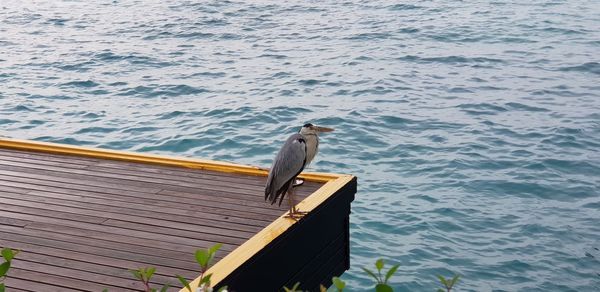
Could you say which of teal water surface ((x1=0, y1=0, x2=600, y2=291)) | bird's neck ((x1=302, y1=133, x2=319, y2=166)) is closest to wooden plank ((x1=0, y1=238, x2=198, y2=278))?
bird's neck ((x1=302, y1=133, x2=319, y2=166))

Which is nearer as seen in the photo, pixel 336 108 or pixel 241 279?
pixel 241 279

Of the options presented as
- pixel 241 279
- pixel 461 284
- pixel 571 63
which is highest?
pixel 241 279

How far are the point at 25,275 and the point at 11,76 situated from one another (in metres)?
10.5

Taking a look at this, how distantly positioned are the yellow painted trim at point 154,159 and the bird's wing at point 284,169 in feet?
2.46

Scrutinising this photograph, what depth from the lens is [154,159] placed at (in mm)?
6172

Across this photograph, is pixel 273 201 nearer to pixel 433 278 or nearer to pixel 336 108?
pixel 433 278

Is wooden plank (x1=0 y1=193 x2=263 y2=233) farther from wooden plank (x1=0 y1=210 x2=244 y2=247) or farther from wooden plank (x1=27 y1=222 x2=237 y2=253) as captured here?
wooden plank (x1=27 y1=222 x2=237 y2=253)

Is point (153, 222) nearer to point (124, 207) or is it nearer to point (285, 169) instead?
point (124, 207)

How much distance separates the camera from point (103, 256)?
15.0ft

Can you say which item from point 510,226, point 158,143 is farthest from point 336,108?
point 510,226

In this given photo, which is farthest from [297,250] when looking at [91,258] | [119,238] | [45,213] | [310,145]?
[45,213]

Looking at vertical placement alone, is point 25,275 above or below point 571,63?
above

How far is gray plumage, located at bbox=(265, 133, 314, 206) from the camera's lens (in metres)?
4.96

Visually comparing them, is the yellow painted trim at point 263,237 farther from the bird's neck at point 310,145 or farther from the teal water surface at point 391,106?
the teal water surface at point 391,106
